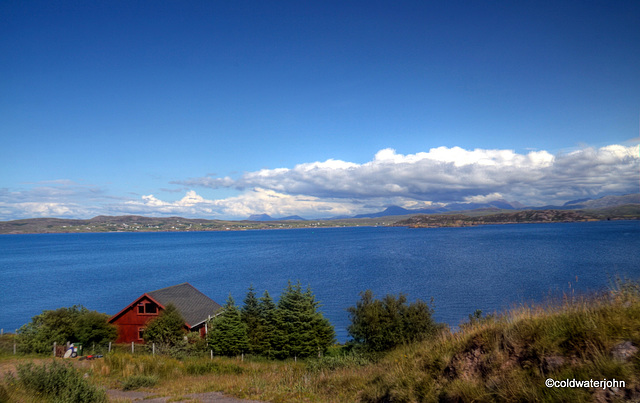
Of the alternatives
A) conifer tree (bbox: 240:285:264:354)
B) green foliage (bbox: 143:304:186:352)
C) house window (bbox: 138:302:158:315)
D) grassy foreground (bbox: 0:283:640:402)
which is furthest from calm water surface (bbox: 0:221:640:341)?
grassy foreground (bbox: 0:283:640:402)

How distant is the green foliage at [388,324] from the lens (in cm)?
2489

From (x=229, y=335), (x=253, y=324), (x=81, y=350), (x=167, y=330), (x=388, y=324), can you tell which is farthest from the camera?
(x=253, y=324)

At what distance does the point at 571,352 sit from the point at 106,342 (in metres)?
36.7

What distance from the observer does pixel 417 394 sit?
7.31 metres

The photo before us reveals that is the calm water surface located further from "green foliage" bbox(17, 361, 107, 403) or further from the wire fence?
"green foliage" bbox(17, 361, 107, 403)

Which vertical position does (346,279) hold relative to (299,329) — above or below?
below

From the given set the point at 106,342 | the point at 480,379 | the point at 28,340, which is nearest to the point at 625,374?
the point at 480,379

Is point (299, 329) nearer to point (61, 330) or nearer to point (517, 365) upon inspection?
point (61, 330)

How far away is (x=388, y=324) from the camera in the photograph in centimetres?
2528

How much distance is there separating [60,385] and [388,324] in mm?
20436

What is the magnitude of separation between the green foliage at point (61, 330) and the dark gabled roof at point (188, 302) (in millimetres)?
5147

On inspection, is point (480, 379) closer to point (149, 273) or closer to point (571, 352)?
point (571, 352)

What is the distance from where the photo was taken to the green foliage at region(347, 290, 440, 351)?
81.7 ft

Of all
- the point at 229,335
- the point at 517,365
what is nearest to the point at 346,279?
the point at 229,335
